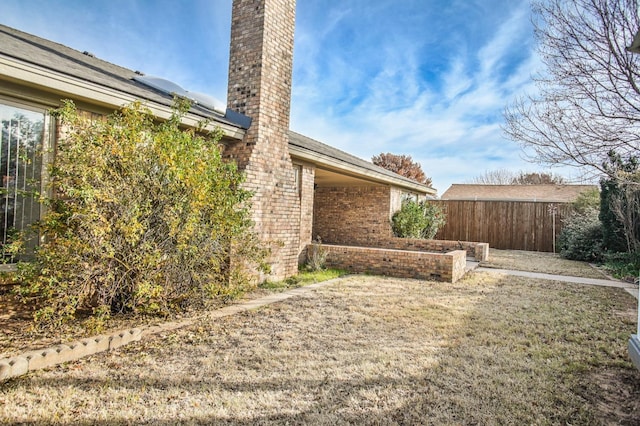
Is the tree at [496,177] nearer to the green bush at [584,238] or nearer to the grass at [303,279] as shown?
the green bush at [584,238]

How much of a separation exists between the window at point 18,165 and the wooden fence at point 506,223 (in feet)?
54.0

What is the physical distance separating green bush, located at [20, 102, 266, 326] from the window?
0.32m

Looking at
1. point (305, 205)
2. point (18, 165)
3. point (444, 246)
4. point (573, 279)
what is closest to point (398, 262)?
point (305, 205)

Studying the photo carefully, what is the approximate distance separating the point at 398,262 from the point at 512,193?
20.8 metres

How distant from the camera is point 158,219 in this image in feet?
13.9

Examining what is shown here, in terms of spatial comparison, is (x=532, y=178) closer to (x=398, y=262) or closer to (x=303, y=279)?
(x=398, y=262)

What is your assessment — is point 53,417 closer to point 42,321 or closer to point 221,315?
point 42,321

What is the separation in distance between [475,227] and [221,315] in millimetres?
15090

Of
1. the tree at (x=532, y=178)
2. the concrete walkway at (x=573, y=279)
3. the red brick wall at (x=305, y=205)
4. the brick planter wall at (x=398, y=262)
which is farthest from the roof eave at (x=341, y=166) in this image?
the tree at (x=532, y=178)

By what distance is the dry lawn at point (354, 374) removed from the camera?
2.46 m

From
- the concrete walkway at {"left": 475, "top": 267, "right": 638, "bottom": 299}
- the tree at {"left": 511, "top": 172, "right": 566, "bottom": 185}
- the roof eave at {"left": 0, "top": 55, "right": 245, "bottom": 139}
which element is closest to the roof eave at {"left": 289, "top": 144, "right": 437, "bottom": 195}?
the roof eave at {"left": 0, "top": 55, "right": 245, "bottom": 139}

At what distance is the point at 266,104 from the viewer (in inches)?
269

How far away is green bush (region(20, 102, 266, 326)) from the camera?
3654 mm

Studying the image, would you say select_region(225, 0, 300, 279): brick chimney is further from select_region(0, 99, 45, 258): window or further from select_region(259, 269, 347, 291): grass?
select_region(0, 99, 45, 258): window
